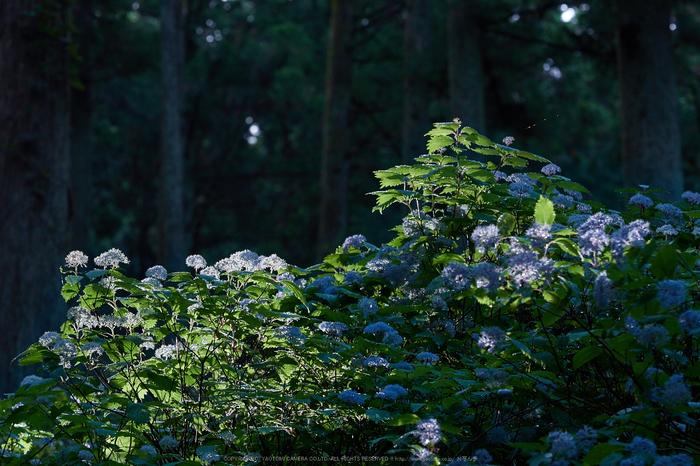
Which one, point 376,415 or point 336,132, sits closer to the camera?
point 376,415

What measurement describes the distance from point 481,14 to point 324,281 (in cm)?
1172

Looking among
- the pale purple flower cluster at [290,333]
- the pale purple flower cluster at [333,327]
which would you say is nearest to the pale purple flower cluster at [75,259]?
the pale purple flower cluster at [290,333]

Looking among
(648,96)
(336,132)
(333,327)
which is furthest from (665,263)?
(336,132)

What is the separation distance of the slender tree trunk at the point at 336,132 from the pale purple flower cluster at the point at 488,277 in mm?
13647

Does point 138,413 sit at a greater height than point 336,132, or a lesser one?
lesser

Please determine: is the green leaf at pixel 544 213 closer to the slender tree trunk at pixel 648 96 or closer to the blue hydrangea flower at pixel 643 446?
the blue hydrangea flower at pixel 643 446

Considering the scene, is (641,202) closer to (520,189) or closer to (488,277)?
(520,189)

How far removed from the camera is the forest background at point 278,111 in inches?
244

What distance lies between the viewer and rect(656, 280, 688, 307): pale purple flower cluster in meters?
1.68

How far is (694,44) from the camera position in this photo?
1504 cm

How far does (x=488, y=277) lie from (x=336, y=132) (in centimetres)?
1471

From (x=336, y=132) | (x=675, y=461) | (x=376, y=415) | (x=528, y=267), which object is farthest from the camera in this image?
(x=336, y=132)

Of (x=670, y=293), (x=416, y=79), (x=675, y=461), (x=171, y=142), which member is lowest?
(x=675, y=461)

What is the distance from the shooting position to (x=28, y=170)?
616 cm
